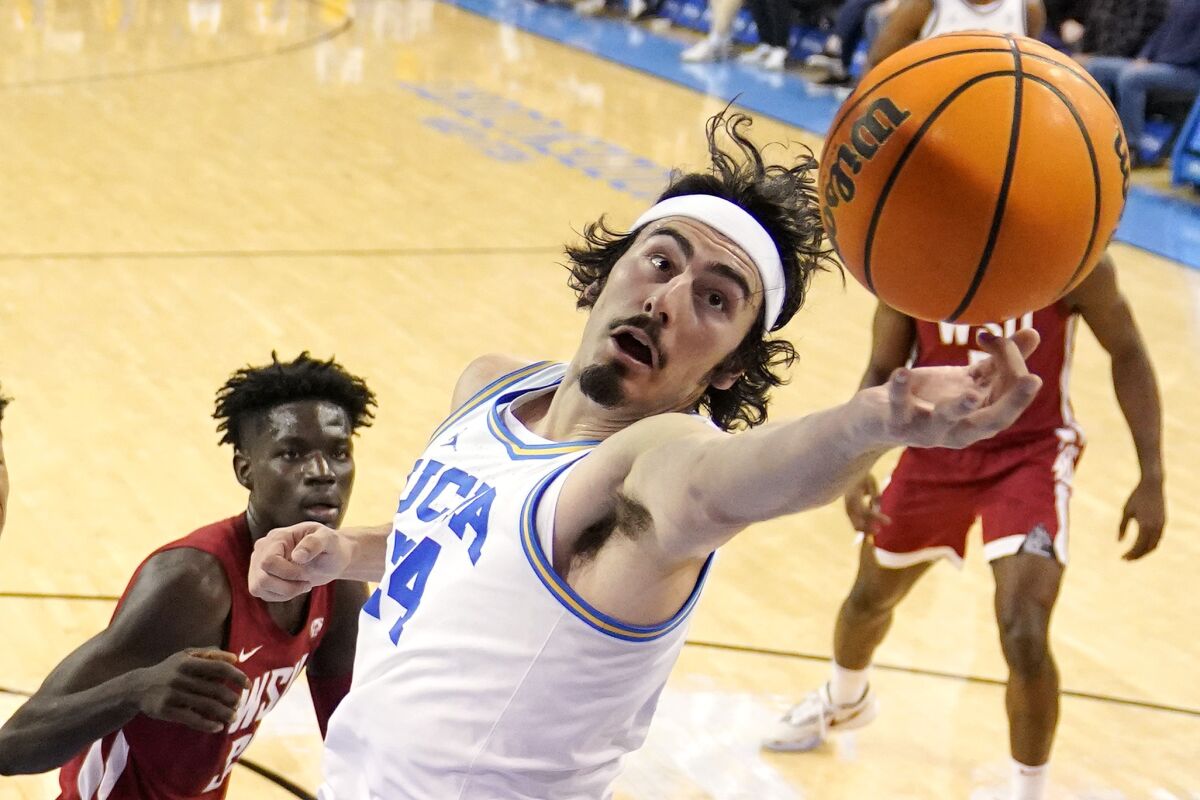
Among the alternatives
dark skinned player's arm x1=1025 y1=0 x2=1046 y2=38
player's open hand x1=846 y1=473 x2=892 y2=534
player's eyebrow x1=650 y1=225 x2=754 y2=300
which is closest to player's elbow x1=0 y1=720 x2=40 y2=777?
player's eyebrow x1=650 y1=225 x2=754 y2=300

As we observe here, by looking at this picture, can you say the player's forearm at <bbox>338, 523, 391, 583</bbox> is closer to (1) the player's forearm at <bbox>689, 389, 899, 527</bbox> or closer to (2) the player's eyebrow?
(2) the player's eyebrow

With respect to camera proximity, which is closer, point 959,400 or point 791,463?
point 959,400

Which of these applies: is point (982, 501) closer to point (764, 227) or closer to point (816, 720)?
point (816, 720)

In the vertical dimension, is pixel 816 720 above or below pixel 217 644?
below

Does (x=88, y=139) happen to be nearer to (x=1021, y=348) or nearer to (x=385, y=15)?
(x=385, y=15)

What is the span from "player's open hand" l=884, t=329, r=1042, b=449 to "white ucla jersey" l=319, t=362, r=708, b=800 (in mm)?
712

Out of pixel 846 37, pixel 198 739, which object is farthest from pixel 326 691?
pixel 846 37

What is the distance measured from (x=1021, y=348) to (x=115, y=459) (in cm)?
480

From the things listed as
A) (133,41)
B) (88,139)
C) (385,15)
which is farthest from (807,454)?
(385,15)

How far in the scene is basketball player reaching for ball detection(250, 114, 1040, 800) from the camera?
1.91 meters

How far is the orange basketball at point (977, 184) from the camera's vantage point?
2.65 metres

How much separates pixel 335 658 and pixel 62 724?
0.76 m

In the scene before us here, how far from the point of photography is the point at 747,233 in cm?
286

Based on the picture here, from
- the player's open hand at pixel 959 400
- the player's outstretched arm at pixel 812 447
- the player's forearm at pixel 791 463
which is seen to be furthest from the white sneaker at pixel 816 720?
the player's open hand at pixel 959 400
